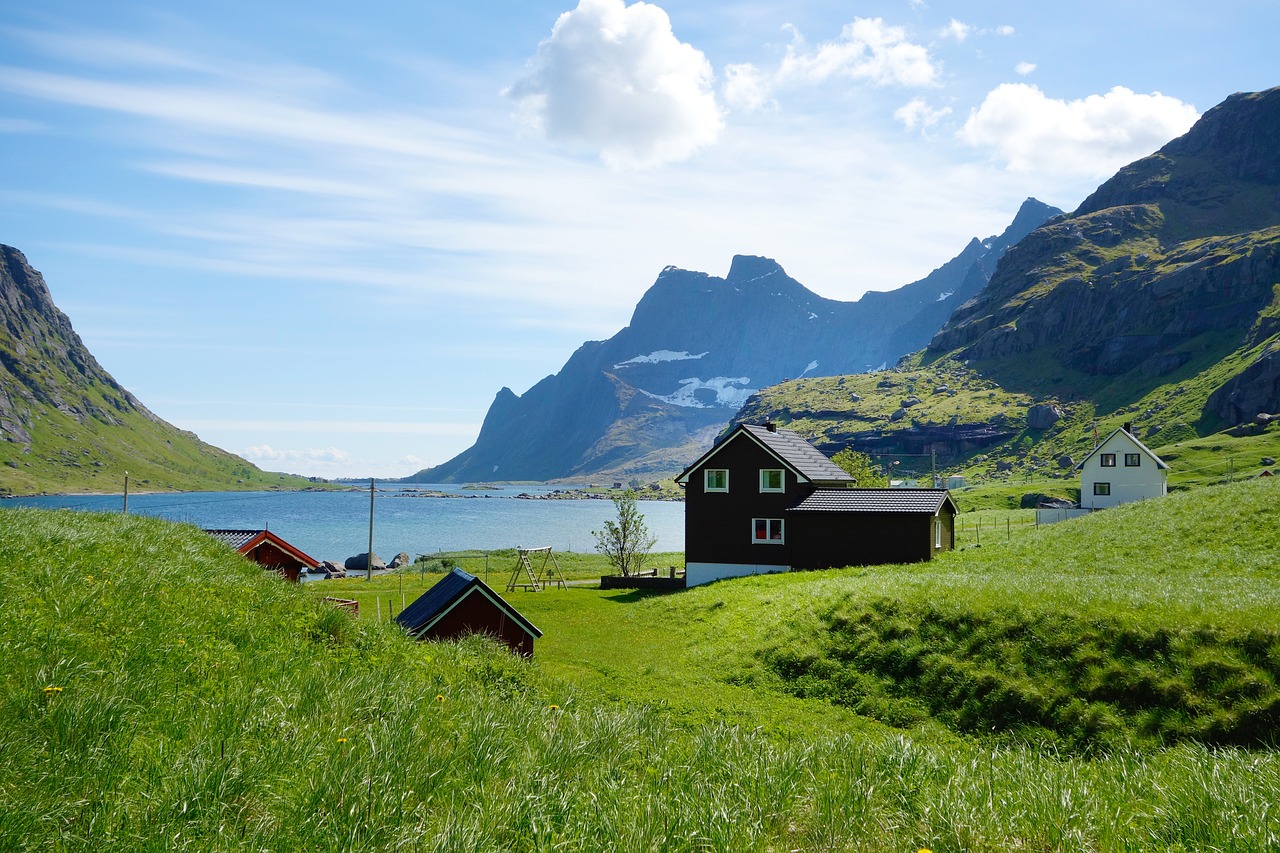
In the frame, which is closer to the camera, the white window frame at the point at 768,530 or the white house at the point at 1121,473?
the white window frame at the point at 768,530

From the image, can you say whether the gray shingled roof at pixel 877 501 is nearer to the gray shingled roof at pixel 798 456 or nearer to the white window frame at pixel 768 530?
the white window frame at pixel 768 530

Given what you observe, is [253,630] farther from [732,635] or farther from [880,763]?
[732,635]

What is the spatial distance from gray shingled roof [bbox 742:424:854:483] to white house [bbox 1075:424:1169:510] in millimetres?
48349

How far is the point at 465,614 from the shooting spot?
2516 cm

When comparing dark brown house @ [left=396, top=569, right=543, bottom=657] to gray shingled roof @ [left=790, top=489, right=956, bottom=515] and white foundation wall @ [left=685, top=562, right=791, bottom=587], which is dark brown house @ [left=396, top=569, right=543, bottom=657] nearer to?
gray shingled roof @ [left=790, top=489, right=956, bottom=515]

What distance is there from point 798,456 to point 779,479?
3.57m

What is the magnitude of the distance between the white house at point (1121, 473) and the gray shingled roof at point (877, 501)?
165ft

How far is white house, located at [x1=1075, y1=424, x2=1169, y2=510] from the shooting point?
8475 cm

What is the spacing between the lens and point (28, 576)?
34.8 ft

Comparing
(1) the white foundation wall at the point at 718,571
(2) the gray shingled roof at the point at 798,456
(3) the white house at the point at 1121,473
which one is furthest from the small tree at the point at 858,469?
(1) the white foundation wall at the point at 718,571

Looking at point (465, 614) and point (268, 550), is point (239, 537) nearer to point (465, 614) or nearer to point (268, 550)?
point (268, 550)

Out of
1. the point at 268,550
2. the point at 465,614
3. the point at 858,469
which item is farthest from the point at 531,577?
the point at 858,469

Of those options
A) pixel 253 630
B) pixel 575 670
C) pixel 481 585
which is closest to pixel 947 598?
pixel 575 670

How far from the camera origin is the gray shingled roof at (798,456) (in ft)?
165
